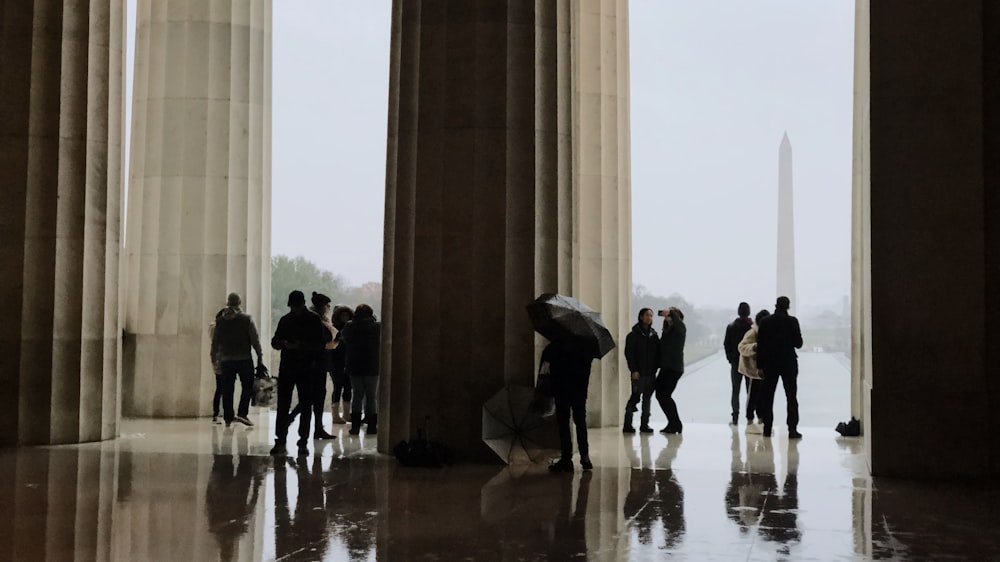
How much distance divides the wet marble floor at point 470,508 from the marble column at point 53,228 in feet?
3.10

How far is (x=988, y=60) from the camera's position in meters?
14.4

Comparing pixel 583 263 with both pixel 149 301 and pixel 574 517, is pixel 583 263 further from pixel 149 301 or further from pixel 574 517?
pixel 574 517

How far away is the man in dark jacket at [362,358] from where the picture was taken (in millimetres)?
19281

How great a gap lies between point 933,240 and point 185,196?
45.0ft

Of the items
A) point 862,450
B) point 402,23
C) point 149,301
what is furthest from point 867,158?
point 149,301

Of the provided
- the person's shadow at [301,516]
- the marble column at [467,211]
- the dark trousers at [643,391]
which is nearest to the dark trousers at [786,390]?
the dark trousers at [643,391]

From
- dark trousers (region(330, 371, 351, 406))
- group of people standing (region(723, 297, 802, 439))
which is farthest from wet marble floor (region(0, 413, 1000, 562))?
dark trousers (region(330, 371, 351, 406))

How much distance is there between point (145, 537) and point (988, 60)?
10725 millimetres

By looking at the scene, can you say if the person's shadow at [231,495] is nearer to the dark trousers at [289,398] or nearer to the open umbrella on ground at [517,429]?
the dark trousers at [289,398]

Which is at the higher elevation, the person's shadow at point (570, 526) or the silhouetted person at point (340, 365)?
the silhouetted person at point (340, 365)

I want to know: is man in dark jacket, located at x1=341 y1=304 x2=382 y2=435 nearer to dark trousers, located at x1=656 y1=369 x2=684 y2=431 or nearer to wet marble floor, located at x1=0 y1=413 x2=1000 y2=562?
wet marble floor, located at x1=0 y1=413 x2=1000 y2=562

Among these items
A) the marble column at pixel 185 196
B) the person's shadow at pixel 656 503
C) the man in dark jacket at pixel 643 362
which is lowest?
the person's shadow at pixel 656 503

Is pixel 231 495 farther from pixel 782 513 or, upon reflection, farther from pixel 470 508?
pixel 782 513

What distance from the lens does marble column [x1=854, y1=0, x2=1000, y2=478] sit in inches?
559
